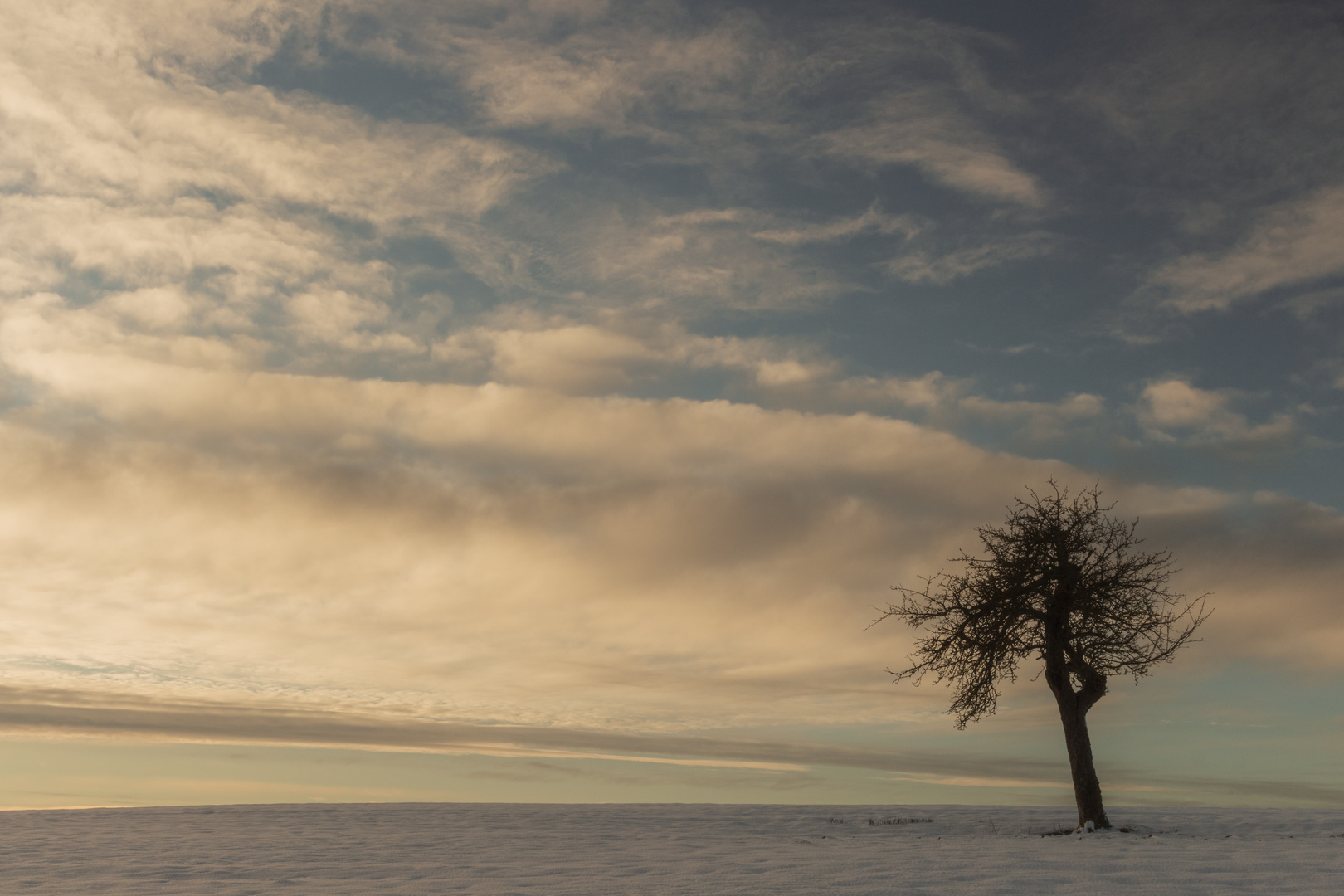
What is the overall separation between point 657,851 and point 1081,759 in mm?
11008

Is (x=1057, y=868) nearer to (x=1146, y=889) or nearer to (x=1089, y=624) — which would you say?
(x=1146, y=889)

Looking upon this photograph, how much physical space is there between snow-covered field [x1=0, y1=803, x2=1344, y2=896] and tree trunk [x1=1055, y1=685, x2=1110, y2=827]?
3.46 ft

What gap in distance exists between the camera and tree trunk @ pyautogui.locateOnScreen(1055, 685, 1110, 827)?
22.5m

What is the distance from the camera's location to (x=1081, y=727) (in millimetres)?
23094

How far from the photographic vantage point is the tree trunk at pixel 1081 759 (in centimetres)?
2252

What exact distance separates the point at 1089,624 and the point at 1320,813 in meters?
10.9

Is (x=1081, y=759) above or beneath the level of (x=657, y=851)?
above

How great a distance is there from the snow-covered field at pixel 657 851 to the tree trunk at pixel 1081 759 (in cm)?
106

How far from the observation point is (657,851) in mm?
19203

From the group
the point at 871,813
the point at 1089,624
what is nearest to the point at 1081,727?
the point at 1089,624

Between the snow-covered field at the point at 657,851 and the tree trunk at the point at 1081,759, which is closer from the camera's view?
the snow-covered field at the point at 657,851

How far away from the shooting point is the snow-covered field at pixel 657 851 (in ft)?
48.0

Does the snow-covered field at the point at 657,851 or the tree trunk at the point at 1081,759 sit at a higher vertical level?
the tree trunk at the point at 1081,759

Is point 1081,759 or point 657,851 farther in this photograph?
point 1081,759
